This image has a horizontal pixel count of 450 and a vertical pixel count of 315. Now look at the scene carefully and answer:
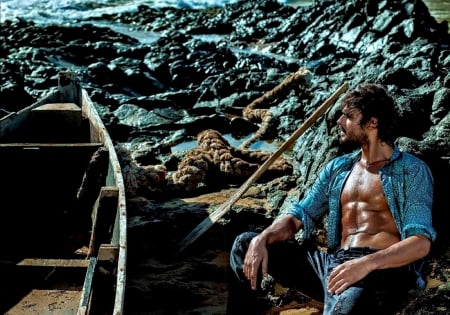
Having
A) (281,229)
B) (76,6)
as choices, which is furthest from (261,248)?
(76,6)

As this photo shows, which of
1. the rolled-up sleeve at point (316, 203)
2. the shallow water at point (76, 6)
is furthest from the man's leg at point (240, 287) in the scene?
the shallow water at point (76, 6)

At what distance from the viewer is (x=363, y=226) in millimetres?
4590

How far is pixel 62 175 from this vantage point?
7402mm

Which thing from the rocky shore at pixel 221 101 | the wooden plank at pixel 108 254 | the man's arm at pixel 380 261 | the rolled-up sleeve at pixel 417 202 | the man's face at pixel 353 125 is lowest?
the rocky shore at pixel 221 101

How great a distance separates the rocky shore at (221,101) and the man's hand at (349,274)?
0.58m

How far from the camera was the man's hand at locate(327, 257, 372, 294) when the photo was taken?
398 centimetres

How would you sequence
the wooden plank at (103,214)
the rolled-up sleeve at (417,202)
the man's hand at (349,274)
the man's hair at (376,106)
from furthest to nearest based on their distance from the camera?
A: the wooden plank at (103,214)
the man's hair at (376,106)
the rolled-up sleeve at (417,202)
the man's hand at (349,274)

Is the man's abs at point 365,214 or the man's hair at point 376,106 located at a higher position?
the man's hair at point 376,106

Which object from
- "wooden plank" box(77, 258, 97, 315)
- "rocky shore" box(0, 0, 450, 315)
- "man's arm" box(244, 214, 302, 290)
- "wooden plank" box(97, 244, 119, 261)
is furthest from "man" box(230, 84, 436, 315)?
"wooden plank" box(77, 258, 97, 315)

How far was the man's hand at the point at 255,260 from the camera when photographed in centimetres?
442

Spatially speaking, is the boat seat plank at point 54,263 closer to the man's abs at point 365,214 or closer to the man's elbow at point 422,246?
the man's abs at point 365,214

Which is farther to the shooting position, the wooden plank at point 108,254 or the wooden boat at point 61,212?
the wooden boat at point 61,212

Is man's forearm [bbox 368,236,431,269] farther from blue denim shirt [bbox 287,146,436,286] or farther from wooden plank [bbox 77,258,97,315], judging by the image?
wooden plank [bbox 77,258,97,315]

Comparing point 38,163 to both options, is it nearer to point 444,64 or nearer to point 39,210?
point 39,210
